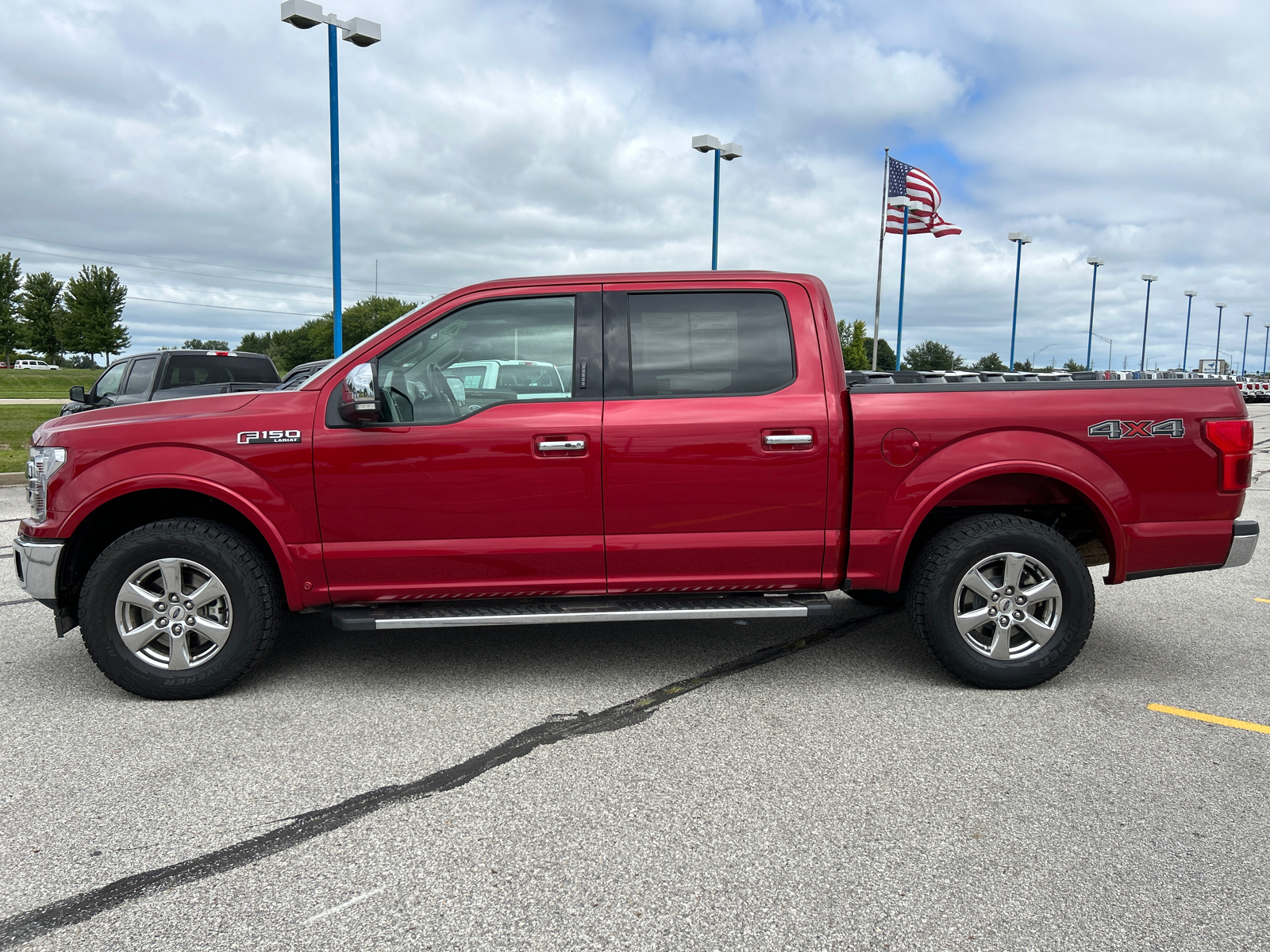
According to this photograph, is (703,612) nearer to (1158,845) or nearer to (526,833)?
(526,833)

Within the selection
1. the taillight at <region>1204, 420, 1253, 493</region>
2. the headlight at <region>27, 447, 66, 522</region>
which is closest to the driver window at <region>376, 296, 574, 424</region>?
the headlight at <region>27, 447, 66, 522</region>

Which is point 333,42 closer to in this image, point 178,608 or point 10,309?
point 178,608

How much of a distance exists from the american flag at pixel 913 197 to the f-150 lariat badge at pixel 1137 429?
27.1 m

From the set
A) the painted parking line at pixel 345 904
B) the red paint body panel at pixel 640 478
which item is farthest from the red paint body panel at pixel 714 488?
the painted parking line at pixel 345 904

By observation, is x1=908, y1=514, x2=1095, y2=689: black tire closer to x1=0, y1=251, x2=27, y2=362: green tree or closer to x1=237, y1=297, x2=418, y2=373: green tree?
x1=0, y1=251, x2=27, y2=362: green tree

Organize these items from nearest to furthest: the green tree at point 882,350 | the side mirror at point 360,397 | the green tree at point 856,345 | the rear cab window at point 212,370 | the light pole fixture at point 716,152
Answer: the side mirror at point 360,397 < the rear cab window at point 212,370 < the light pole fixture at point 716,152 < the green tree at point 856,345 < the green tree at point 882,350

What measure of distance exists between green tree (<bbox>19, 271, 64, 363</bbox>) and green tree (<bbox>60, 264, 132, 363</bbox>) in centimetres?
219

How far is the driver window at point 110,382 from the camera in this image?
1371 cm

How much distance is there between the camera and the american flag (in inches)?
1161

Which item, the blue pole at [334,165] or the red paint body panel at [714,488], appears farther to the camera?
the blue pole at [334,165]

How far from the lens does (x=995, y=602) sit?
4.45 meters

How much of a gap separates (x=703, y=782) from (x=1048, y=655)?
1976 mm

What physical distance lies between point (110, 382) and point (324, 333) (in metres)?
116

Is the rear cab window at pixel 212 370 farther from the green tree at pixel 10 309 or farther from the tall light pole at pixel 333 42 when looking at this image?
the green tree at pixel 10 309
